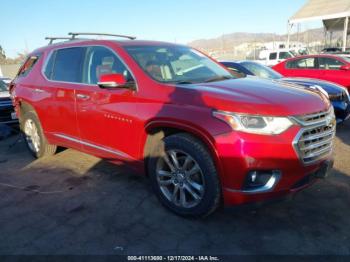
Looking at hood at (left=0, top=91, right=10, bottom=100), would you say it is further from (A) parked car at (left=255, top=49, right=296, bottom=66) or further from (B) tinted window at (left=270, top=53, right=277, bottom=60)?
(B) tinted window at (left=270, top=53, right=277, bottom=60)

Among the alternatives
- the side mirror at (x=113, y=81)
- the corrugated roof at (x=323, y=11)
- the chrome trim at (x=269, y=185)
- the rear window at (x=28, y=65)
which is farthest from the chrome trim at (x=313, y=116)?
the corrugated roof at (x=323, y=11)

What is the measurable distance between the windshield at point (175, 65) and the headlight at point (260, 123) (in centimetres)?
98

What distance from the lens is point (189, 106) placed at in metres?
3.00

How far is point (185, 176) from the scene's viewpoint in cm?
322

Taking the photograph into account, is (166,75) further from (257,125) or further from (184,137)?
(257,125)

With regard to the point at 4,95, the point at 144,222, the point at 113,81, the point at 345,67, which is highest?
the point at 113,81

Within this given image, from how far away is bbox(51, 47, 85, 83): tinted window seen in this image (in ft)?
14.0

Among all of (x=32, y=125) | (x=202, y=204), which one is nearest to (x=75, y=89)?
(x=32, y=125)

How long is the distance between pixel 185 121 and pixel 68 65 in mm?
2263

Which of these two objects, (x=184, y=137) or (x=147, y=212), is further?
(x=147, y=212)

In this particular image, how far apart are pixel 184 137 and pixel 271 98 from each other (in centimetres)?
87

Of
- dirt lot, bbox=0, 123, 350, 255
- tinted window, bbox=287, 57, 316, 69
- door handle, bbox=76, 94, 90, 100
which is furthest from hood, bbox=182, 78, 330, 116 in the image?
tinted window, bbox=287, 57, 316, 69

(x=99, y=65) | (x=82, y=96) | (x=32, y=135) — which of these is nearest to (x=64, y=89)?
(x=82, y=96)

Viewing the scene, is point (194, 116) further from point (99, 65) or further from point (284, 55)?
point (284, 55)
